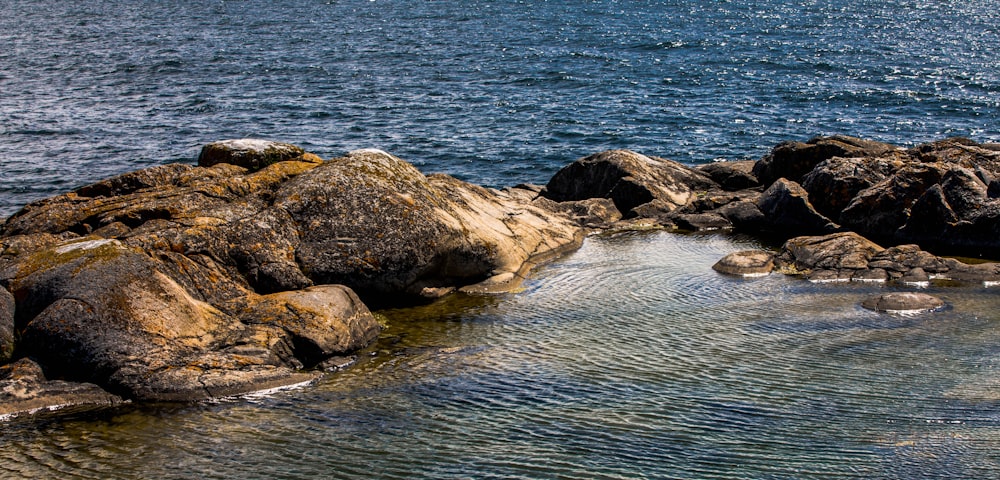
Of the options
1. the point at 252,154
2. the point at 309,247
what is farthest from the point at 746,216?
the point at 252,154

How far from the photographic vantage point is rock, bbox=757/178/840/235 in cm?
2209

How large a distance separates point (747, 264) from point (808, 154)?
892 cm

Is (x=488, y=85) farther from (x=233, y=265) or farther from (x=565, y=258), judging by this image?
(x=233, y=265)

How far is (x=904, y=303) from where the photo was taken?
15.5m

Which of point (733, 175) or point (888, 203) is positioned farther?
point (733, 175)

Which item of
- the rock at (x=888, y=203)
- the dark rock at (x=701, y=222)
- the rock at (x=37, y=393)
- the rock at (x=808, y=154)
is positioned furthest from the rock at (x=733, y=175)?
the rock at (x=37, y=393)

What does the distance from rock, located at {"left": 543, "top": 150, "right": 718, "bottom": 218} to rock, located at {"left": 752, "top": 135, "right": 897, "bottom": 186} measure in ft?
6.10

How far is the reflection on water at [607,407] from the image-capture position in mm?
9734

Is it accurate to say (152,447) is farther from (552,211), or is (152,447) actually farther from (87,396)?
(552,211)

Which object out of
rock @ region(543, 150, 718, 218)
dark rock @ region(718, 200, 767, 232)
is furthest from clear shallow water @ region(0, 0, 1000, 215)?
dark rock @ region(718, 200, 767, 232)

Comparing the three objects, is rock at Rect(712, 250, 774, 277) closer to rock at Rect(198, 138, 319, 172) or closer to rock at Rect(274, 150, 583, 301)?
rock at Rect(274, 150, 583, 301)

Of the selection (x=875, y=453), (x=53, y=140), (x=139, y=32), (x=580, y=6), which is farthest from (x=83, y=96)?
(x=580, y=6)

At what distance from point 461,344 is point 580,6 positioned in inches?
3720

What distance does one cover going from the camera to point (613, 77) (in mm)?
59875
